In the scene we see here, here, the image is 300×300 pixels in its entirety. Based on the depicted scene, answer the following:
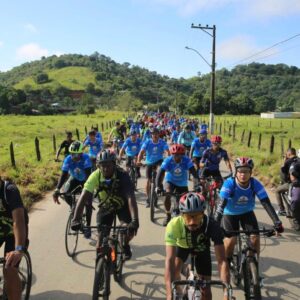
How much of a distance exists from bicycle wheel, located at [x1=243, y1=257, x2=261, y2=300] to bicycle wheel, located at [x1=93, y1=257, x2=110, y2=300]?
170 centimetres

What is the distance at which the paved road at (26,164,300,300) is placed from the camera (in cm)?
599

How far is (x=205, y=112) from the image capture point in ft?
295

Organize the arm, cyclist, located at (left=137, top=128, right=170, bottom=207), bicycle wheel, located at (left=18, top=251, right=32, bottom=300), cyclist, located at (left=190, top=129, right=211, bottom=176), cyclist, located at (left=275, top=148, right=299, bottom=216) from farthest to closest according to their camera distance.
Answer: cyclist, located at (left=190, top=129, right=211, bottom=176), cyclist, located at (left=137, top=128, right=170, bottom=207), cyclist, located at (left=275, top=148, right=299, bottom=216), bicycle wheel, located at (left=18, top=251, right=32, bottom=300), the arm

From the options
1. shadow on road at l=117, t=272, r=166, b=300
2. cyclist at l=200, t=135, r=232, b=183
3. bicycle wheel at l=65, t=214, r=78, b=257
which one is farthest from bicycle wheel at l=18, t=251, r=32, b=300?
cyclist at l=200, t=135, r=232, b=183

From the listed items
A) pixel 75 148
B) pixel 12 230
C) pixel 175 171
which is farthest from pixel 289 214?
pixel 12 230

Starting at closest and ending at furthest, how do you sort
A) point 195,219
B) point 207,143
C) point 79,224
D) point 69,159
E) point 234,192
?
1. point 195,219
2. point 79,224
3. point 234,192
4. point 69,159
5. point 207,143

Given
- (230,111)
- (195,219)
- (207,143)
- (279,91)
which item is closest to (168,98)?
(279,91)

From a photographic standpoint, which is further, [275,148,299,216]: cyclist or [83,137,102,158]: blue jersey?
[83,137,102,158]: blue jersey

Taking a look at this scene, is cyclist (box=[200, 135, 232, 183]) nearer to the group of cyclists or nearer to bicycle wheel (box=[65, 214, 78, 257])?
the group of cyclists

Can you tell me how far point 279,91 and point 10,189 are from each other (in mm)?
130061

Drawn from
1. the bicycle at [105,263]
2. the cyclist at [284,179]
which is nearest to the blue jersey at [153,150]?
the cyclist at [284,179]

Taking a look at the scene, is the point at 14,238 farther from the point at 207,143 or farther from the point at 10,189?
the point at 207,143

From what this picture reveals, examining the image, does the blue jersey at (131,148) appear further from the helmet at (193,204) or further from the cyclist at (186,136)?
the helmet at (193,204)

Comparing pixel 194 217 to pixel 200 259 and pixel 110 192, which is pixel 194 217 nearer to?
pixel 200 259
